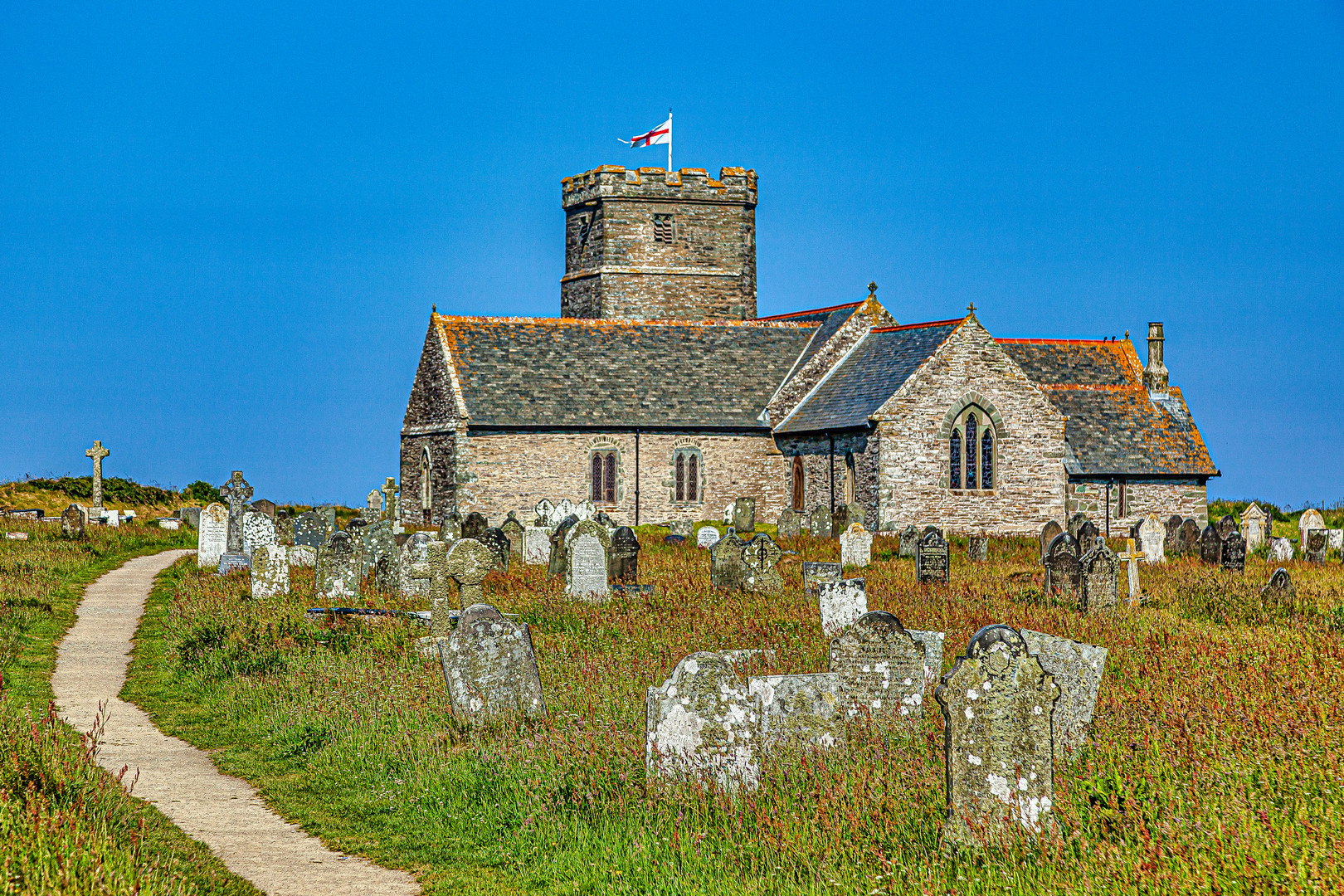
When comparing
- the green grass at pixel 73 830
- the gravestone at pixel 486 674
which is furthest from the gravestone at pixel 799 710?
the green grass at pixel 73 830

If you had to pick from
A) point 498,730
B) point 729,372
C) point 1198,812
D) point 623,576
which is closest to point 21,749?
point 498,730

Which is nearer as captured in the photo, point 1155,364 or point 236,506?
point 236,506

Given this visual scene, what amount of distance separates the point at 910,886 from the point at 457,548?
8.42 metres

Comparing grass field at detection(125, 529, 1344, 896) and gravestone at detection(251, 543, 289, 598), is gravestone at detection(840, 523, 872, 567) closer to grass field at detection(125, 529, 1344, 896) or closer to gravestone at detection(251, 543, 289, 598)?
grass field at detection(125, 529, 1344, 896)

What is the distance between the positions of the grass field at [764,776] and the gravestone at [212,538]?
9.76 meters

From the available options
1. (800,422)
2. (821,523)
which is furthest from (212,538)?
(800,422)

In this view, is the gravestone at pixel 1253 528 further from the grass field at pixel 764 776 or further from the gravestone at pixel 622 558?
the gravestone at pixel 622 558

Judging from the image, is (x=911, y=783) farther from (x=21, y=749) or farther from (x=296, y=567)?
(x=296, y=567)

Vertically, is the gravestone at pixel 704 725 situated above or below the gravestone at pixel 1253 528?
below

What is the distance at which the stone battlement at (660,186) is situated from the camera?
1945 inches

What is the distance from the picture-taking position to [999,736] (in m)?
7.11

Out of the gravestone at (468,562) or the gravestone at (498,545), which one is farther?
the gravestone at (498,545)

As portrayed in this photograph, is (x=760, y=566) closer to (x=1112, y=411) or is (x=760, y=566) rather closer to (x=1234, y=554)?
(x=1234, y=554)

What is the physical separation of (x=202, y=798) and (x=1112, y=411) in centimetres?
3659
